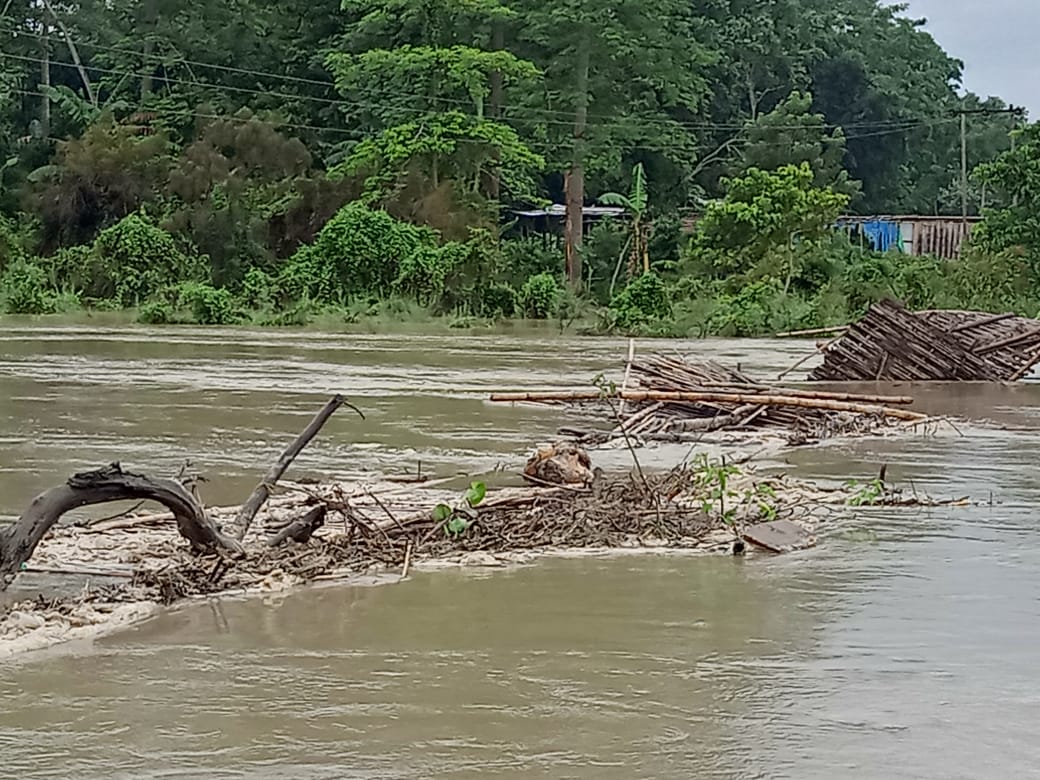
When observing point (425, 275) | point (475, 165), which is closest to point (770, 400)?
point (425, 275)

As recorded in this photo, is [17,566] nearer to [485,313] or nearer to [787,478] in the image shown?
[787,478]

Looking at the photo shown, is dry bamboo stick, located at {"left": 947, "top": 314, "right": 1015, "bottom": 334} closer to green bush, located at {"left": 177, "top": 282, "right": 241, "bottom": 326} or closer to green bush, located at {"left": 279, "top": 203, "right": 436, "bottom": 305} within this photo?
green bush, located at {"left": 177, "top": 282, "right": 241, "bottom": 326}

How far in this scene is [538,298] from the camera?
3797 cm

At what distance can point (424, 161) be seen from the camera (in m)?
45.9

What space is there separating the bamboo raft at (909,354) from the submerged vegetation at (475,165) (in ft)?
46.6

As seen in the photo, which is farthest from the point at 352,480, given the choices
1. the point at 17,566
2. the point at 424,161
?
the point at 424,161

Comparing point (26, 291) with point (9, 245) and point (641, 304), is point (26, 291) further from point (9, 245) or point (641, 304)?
point (641, 304)

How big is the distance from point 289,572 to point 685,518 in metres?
2.39

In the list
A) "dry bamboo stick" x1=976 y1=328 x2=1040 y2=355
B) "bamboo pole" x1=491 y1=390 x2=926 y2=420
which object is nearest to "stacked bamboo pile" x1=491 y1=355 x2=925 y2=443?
"bamboo pole" x1=491 y1=390 x2=926 y2=420

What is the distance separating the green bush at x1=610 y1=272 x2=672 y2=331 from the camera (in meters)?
34.4

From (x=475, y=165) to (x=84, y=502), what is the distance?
40677 mm

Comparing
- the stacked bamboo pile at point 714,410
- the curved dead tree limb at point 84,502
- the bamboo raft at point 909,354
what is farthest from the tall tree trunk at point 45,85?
the curved dead tree limb at point 84,502

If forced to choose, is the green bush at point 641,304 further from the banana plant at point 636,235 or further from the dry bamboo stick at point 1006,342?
the dry bamboo stick at point 1006,342

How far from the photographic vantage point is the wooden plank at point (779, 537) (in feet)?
26.0
